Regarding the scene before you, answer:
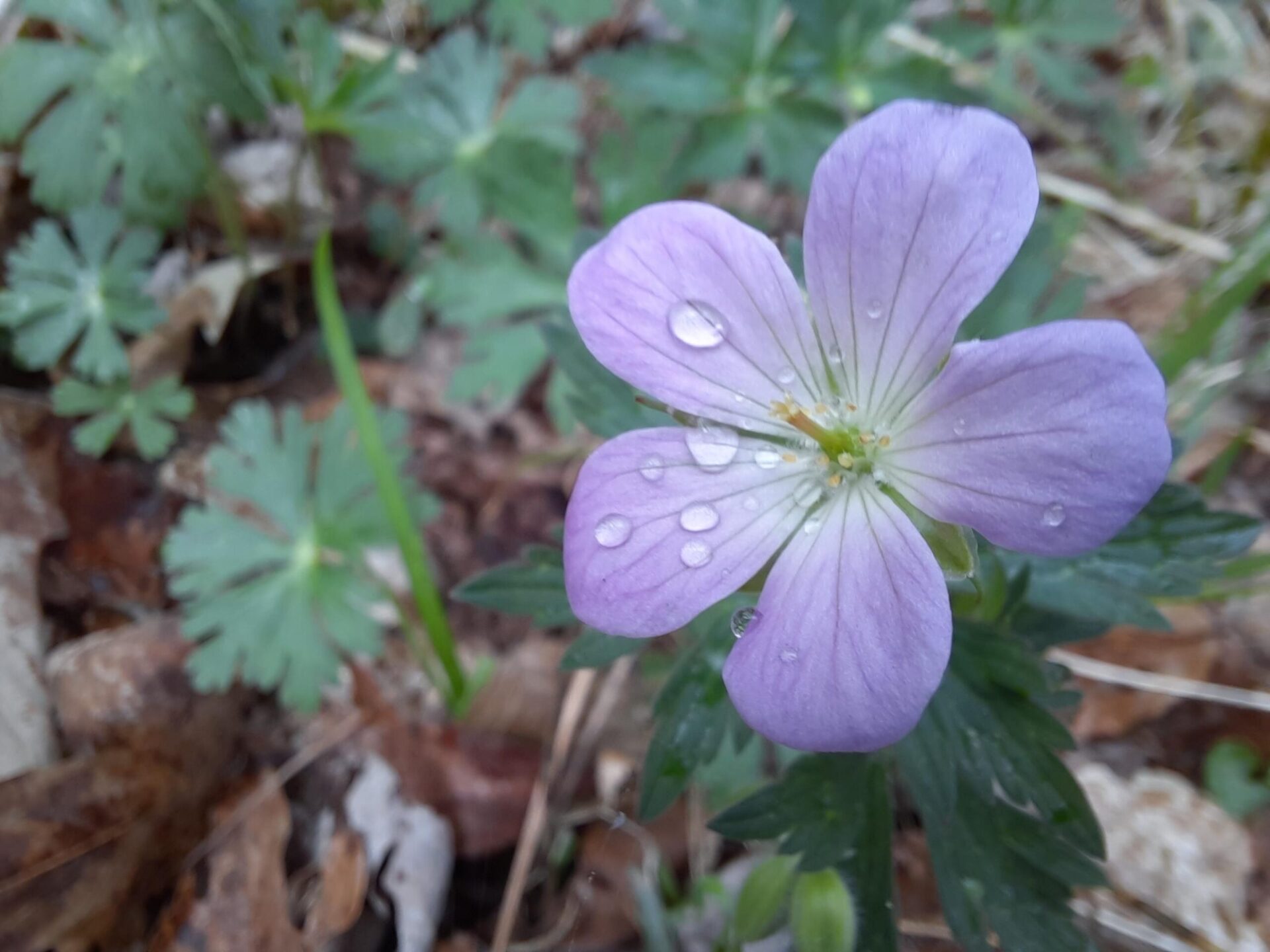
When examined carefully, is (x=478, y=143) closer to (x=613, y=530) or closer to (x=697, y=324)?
(x=697, y=324)

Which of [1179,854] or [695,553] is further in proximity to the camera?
[1179,854]

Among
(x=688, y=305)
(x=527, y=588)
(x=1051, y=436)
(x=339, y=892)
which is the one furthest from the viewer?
(x=339, y=892)

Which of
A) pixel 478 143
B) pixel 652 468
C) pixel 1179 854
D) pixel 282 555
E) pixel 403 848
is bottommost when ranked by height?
pixel 1179 854

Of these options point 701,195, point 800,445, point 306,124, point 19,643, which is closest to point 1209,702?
point 800,445

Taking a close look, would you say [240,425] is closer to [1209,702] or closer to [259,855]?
[259,855]

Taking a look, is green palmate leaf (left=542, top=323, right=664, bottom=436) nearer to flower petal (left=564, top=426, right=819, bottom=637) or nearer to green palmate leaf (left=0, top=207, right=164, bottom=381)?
flower petal (left=564, top=426, right=819, bottom=637)

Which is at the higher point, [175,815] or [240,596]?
[240,596]

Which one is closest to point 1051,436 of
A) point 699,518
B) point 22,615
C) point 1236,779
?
point 699,518
